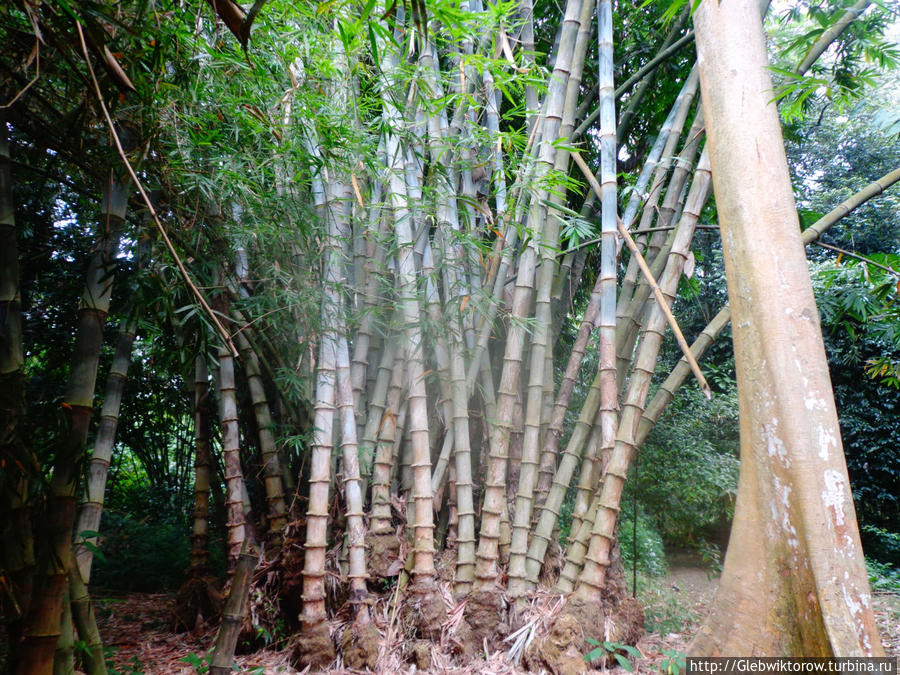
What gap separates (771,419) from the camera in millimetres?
1554

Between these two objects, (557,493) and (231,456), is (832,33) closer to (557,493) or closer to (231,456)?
(557,493)

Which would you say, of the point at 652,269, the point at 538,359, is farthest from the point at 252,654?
the point at 652,269

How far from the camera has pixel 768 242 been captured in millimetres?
1630

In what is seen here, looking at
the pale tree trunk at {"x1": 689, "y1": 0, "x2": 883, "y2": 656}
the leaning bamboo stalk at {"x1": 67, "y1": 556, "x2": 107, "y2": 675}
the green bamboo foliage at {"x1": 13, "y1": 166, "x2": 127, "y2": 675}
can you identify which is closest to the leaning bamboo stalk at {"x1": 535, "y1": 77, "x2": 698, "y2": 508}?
the pale tree trunk at {"x1": 689, "y1": 0, "x2": 883, "y2": 656}

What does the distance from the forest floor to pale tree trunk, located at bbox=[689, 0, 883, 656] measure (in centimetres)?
82

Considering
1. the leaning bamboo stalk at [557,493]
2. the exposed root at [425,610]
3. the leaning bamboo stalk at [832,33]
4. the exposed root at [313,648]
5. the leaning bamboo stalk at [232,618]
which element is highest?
the leaning bamboo stalk at [832,33]

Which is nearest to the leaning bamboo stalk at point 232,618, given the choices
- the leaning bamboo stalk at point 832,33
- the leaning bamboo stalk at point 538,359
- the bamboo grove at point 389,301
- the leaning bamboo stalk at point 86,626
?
the leaning bamboo stalk at point 86,626

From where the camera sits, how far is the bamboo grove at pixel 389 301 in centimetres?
196

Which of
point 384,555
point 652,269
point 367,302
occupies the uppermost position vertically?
point 652,269

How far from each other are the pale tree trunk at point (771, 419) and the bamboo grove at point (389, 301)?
1.15 ft

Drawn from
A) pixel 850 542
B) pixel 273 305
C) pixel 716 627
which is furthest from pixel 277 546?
pixel 850 542

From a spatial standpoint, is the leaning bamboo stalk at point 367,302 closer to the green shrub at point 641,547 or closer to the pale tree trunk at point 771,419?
the pale tree trunk at point 771,419

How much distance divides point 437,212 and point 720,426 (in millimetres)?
4512

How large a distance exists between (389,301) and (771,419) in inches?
60.8
